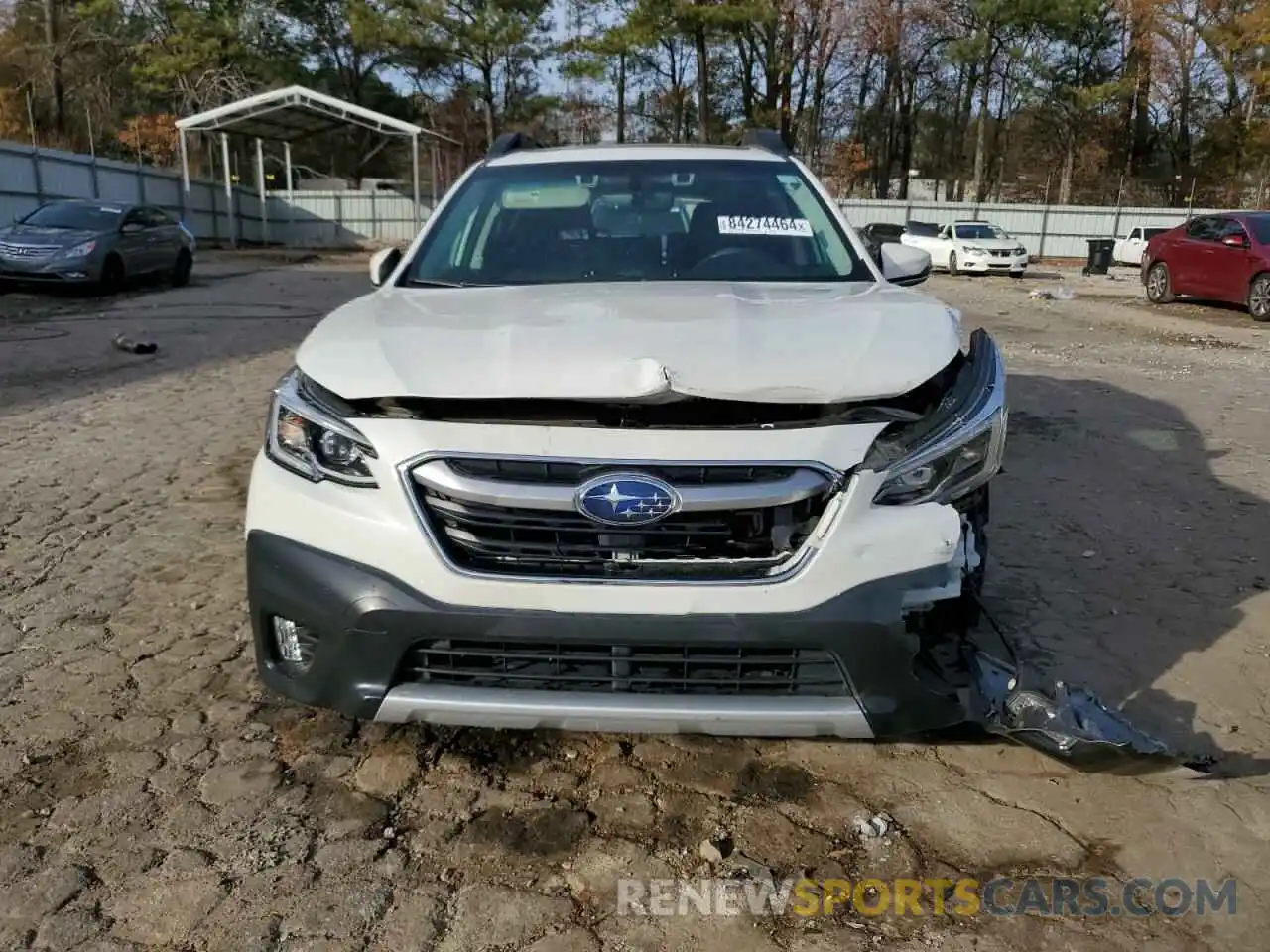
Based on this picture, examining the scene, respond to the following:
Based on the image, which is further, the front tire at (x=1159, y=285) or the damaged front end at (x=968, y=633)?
the front tire at (x=1159, y=285)

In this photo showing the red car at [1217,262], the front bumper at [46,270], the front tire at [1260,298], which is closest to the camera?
the front bumper at [46,270]

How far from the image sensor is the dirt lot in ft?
7.34

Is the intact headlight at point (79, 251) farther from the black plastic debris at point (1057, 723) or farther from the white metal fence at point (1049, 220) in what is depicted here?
the white metal fence at point (1049, 220)

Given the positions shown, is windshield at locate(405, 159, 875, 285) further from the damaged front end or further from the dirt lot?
the dirt lot

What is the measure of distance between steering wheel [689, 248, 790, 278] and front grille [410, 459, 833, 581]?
1509 millimetres

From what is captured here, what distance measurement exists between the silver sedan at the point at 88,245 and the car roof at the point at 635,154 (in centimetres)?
1258

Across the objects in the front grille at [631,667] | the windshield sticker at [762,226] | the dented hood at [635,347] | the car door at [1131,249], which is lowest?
the car door at [1131,249]

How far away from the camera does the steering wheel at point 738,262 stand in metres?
3.68

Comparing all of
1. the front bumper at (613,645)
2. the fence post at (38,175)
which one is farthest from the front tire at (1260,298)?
the fence post at (38,175)

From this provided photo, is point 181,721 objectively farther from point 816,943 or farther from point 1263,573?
point 1263,573

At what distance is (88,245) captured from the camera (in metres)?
14.8

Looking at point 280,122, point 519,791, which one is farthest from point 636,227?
point 280,122

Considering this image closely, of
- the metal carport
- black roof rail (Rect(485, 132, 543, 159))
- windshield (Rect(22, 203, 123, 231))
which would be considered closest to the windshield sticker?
black roof rail (Rect(485, 132, 543, 159))

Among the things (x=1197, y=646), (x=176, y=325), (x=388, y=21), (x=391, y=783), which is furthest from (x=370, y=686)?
(x=388, y=21)
